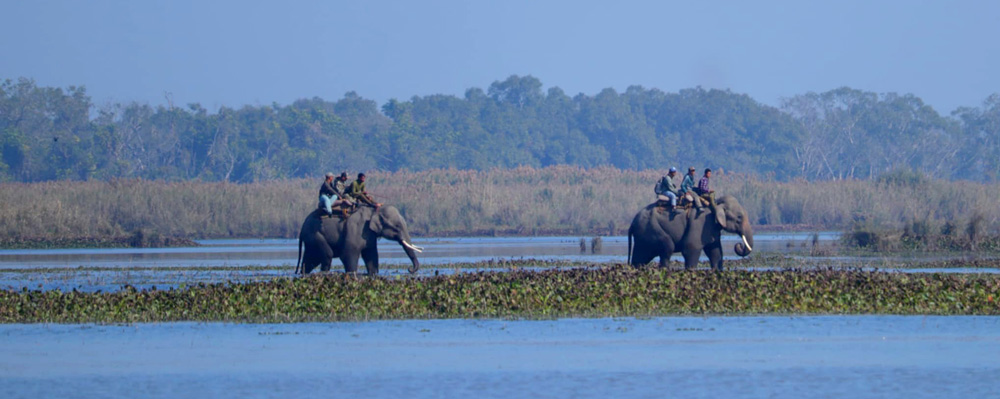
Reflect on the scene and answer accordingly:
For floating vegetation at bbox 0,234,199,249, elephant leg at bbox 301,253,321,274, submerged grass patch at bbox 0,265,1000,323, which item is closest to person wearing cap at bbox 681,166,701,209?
submerged grass patch at bbox 0,265,1000,323

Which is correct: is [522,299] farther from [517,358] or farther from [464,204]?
[464,204]

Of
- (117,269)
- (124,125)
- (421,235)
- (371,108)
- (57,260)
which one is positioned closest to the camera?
(117,269)

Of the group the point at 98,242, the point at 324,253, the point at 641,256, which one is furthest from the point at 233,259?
the point at 641,256

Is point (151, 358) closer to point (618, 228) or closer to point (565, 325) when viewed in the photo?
point (565, 325)

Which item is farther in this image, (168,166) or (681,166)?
(681,166)

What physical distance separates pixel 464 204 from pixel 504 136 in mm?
43071

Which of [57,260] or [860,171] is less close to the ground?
[860,171]

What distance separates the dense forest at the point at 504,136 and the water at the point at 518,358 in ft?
213

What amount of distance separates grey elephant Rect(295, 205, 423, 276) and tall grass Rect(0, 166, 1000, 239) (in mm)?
23698

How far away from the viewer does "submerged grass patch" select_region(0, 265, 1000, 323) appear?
20641mm

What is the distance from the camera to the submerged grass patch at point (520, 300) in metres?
20.6

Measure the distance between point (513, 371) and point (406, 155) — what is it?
7636cm

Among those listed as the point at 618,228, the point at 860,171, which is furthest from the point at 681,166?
the point at 618,228

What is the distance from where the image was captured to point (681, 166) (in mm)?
98562
